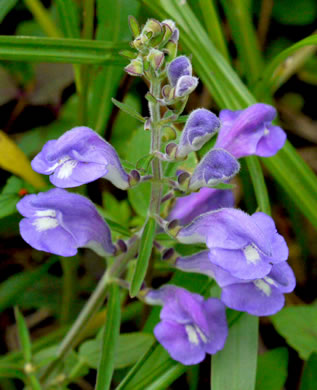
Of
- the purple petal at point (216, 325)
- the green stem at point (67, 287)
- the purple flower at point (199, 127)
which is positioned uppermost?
the purple flower at point (199, 127)

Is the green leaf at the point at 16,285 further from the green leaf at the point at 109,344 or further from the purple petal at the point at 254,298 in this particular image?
the purple petal at the point at 254,298

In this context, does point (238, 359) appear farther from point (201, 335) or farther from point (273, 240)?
point (273, 240)

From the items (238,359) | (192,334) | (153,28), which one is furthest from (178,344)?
(153,28)

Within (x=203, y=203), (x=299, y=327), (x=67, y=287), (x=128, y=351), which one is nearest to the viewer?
(x=203, y=203)

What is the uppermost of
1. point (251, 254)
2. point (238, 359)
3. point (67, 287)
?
point (251, 254)

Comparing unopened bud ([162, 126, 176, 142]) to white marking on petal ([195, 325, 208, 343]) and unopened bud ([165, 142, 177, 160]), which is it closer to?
unopened bud ([165, 142, 177, 160])

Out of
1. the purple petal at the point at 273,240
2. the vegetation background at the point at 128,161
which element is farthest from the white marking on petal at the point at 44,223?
the purple petal at the point at 273,240

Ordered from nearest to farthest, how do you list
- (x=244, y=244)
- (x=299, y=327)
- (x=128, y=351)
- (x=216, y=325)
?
(x=244, y=244) → (x=216, y=325) → (x=128, y=351) → (x=299, y=327)

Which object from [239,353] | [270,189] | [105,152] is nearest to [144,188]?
[105,152]

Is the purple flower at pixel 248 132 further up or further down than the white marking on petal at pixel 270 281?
further up
